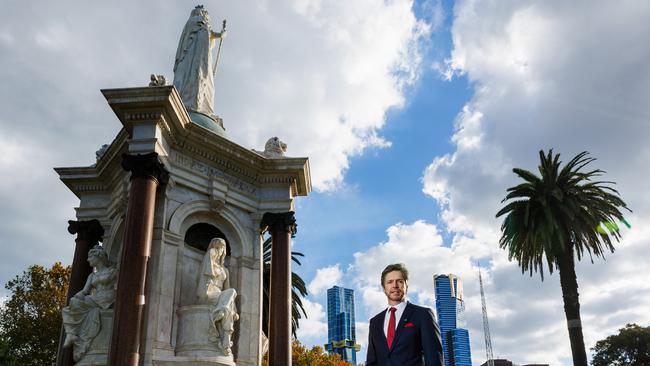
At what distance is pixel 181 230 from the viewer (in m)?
17.6

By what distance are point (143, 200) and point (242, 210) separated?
422 cm

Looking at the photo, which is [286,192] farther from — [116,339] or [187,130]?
[116,339]

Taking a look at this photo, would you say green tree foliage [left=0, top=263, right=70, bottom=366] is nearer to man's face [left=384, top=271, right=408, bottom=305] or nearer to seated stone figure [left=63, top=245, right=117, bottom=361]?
seated stone figure [left=63, top=245, right=117, bottom=361]

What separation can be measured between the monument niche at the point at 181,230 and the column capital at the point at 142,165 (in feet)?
0.11

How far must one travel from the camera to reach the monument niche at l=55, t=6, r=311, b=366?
15.5 meters

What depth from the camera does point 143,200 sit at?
15.7 meters

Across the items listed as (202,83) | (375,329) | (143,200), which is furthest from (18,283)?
(375,329)

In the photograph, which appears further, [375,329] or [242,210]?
[242,210]

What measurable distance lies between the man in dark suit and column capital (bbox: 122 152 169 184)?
11.3 metres

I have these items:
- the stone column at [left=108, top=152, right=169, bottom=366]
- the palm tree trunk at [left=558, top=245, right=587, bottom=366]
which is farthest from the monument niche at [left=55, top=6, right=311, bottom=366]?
the palm tree trunk at [left=558, top=245, right=587, bottom=366]

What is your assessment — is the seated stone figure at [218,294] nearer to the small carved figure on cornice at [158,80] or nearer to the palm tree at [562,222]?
the small carved figure on cornice at [158,80]

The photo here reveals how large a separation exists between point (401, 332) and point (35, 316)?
35.6 meters

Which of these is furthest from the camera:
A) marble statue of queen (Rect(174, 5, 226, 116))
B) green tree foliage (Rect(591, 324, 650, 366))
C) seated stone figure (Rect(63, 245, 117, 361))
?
green tree foliage (Rect(591, 324, 650, 366))

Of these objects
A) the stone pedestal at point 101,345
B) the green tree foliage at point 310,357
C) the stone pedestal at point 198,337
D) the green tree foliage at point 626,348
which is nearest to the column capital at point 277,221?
the stone pedestal at point 198,337
